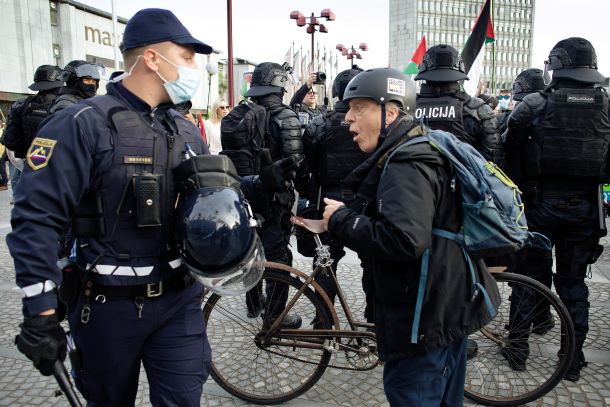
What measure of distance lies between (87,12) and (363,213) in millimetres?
28283

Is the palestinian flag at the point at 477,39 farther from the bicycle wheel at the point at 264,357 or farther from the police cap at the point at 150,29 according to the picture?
the police cap at the point at 150,29

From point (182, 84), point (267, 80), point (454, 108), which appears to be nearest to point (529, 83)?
point (454, 108)

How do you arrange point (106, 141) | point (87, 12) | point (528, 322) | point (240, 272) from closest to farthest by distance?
point (106, 141) → point (240, 272) → point (528, 322) → point (87, 12)

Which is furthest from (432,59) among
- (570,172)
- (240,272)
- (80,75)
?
(80,75)

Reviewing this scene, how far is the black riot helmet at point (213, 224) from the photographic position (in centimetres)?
180

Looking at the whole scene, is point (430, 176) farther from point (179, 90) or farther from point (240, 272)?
point (179, 90)

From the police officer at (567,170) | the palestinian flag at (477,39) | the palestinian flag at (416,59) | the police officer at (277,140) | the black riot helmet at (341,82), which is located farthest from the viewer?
the palestinian flag at (416,59)

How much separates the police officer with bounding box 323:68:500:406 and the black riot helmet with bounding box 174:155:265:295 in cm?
39

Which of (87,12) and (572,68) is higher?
(87,12)

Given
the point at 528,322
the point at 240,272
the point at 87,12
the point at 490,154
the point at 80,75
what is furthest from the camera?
the point at 87,12

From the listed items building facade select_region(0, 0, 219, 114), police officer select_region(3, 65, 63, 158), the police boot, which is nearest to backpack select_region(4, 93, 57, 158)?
police officer select_region(3, 65, 63, 158)

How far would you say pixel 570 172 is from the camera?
3.48 metres

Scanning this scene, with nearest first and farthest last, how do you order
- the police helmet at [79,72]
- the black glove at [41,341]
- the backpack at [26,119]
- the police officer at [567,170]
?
the black glove at [41,341]
the police officer at [567,170]
the police helmet at [79,72]
the backpack at [26,119]

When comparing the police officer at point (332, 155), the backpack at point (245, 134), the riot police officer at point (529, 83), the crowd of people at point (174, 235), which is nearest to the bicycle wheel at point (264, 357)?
the police officer at point (332, 155)
